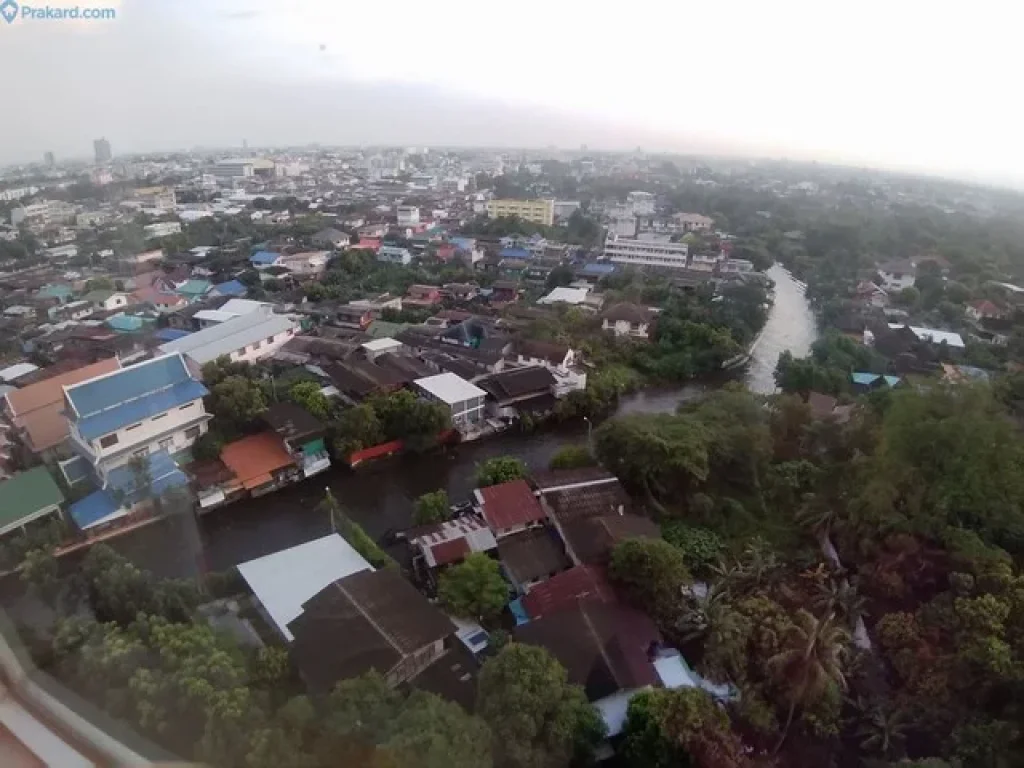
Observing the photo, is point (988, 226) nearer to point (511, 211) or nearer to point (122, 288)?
point (511, 211)

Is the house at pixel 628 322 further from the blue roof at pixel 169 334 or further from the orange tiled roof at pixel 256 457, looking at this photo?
the blue roof at pixel 169 334

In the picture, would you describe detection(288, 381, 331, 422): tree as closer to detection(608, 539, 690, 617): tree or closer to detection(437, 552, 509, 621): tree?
detection(437, 552, 509, 621): tree

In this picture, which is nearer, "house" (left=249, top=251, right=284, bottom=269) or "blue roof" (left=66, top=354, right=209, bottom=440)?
"blue roof" (left=66, top=354, right=209, bottom=440)

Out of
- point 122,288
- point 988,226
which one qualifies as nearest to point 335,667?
point 122,288

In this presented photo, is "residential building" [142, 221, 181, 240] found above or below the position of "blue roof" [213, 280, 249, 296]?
above

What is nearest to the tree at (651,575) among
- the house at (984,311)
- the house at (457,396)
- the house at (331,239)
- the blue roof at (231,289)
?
the house at (457,396)

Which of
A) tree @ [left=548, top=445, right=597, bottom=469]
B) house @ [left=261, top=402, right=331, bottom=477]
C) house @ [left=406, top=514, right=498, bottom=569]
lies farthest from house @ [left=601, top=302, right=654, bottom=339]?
house @ [left=406, top=514, right=498, bottom=569]

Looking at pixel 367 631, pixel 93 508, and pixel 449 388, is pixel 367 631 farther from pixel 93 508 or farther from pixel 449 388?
pixel 449 388
